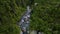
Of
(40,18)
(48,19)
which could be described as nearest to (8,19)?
(40,18)

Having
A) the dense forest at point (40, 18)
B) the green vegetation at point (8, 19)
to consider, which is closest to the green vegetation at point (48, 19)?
the dense forest at point (40, 18)

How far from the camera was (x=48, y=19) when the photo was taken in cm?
809

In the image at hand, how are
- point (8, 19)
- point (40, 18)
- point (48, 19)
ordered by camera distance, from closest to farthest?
point (48, 19) < point (40, 18) < point (8, 19)

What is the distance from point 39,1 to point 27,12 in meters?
1.58

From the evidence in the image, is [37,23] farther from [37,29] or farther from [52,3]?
[52,3]

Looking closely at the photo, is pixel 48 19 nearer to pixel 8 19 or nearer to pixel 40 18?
pixel 40 18

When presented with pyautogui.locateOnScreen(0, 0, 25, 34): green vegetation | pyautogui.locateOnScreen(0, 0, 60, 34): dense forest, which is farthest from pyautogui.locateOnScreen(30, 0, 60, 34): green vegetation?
pyautogui.locateOnScreen(0, 0, 25, 34): green vegetation

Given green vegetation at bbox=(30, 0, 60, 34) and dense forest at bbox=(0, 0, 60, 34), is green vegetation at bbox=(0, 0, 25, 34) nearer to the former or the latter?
dense forest at bbox=(0, 0, 60, 34)

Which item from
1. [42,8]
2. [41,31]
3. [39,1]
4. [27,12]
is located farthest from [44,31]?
[27,12]

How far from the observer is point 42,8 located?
8.88 meters

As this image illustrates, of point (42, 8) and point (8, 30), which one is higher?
point (42, 8)

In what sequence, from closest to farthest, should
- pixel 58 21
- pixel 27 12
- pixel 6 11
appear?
pixel 58 21, pixel 6 11, pixel 27 12

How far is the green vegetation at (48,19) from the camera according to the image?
25.5 ft

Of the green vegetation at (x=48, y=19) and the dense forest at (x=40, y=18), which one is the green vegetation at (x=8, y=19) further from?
the green vegetation at (x=48, y=19)
